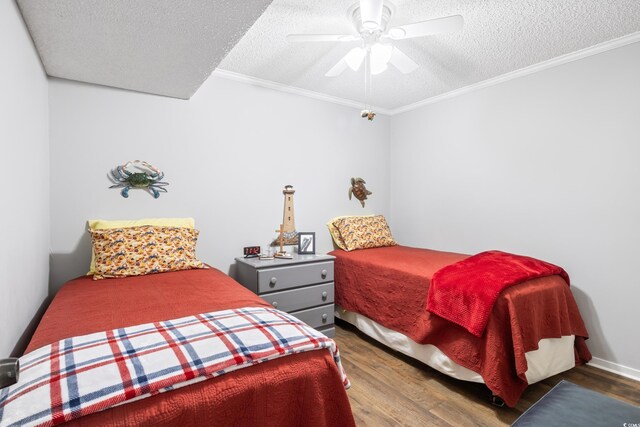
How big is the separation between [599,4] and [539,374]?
2.17 m

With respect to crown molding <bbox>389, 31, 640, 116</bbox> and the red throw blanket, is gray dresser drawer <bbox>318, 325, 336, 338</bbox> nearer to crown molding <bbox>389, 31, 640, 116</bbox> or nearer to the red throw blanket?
the red throw blanket

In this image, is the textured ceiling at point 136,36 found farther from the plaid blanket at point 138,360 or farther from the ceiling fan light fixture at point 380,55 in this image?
the plaid blanket at point 138,360

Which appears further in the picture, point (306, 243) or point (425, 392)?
point (306, 243)

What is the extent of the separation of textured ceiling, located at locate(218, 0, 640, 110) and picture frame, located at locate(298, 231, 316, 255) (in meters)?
1.43

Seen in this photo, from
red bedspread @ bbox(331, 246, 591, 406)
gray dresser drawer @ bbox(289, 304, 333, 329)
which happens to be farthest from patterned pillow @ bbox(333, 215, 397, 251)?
gray dresser drawer @ bbox(289, 304, 333, 329)

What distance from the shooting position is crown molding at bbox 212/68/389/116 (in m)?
2.82

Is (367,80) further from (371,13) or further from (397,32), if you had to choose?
(371,13)

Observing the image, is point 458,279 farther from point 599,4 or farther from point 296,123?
point 296,123

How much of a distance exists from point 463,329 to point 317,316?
1.20 meters

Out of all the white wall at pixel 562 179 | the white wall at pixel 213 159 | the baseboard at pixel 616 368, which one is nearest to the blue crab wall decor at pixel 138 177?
the white wall at pixel 213 159

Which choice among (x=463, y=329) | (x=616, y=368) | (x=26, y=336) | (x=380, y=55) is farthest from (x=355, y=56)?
(x=616, y=368)

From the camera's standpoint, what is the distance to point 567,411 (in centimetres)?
84

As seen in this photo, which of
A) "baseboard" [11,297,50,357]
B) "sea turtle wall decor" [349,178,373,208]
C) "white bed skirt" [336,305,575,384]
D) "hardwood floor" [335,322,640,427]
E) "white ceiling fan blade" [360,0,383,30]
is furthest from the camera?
"sea turtle wall decor" [349,178,373,208]

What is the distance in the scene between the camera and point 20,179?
1.49 m
